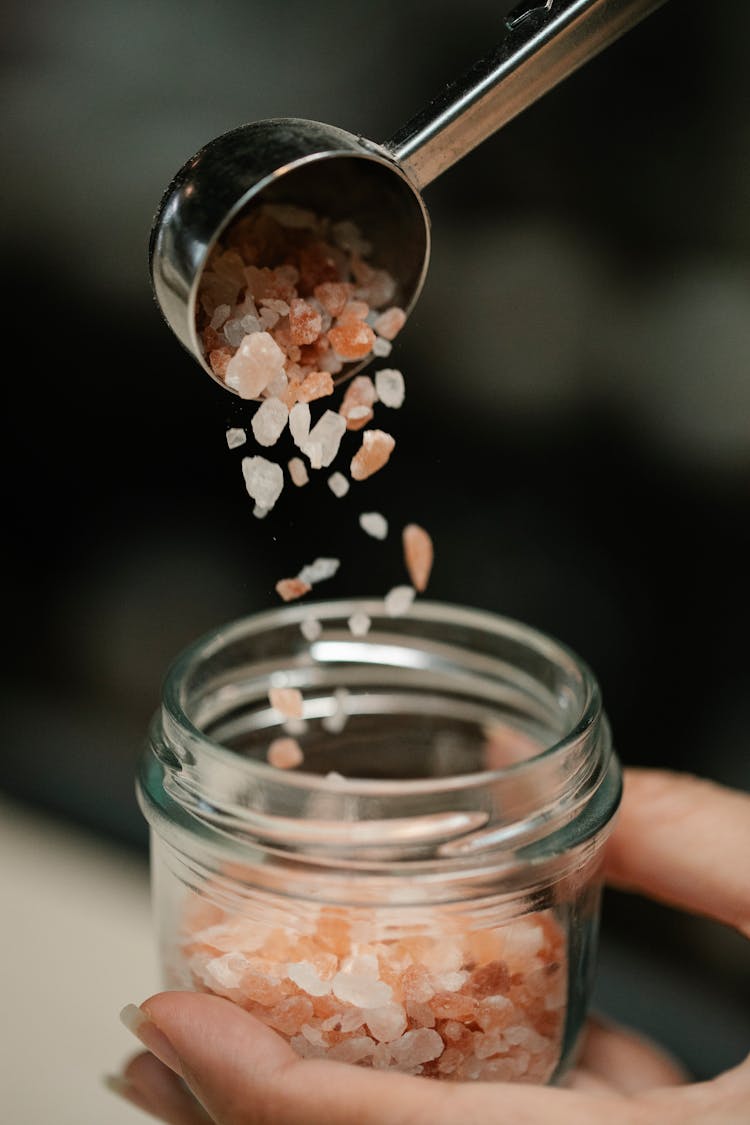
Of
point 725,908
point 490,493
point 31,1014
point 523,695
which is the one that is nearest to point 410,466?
point 490,493

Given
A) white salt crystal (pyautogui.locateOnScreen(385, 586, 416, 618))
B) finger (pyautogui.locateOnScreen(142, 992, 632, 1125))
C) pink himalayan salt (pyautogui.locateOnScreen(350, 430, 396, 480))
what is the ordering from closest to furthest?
finger (pyautogui.locateOnScreen(142, 992, 632, 1125)), pink himalayan salt (pyautogui.locateOnScreen(350, 430, 396, 480)), white salt crystal (pyautogui.locateOnScreen(385, 586, 416, 618))

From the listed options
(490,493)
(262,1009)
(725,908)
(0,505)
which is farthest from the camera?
(0,505)

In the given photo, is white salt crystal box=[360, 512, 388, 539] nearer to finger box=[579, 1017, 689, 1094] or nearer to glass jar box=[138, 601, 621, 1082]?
glass jar box=[138, 601, 621, 1082]

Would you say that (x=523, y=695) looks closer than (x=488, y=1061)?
No

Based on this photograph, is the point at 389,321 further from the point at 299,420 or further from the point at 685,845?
the point at 685,845

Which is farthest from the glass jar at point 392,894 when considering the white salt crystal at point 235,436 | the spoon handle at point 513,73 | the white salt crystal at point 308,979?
the spoon handle at point 513,73

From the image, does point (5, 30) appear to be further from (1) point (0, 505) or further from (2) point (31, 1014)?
(2) point (31, 1014)

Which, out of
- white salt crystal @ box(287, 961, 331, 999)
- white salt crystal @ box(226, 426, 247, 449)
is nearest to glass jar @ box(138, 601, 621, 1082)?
white salt crystal @ box(287, 961, 331, 999)
